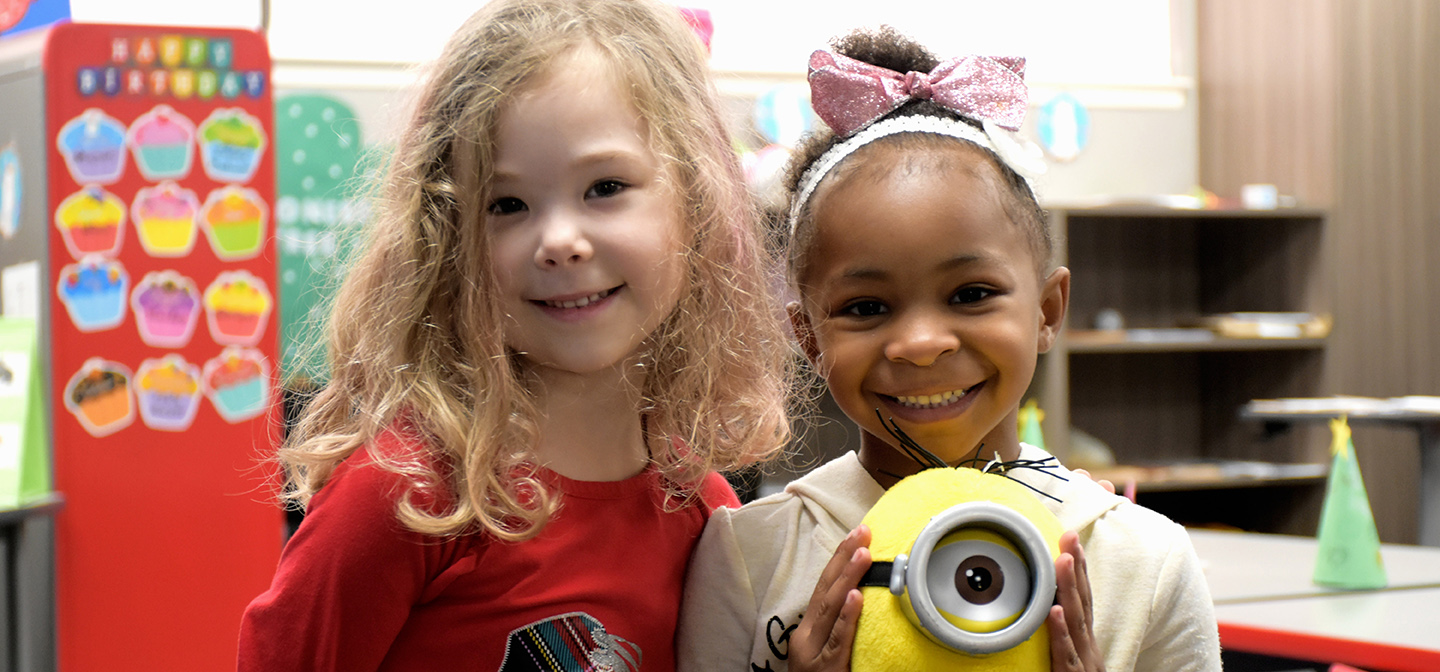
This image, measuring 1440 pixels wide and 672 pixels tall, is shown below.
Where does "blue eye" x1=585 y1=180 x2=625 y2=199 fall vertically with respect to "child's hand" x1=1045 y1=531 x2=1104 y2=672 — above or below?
above

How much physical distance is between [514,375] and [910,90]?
441 millimetres

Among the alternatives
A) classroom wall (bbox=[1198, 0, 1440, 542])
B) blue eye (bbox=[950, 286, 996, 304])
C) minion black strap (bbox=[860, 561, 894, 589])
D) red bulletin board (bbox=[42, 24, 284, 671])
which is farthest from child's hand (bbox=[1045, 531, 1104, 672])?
classroom wall (bbox=[1198, 0, 1440, 542])

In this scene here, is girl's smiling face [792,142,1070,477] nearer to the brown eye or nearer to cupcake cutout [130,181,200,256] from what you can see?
the brown eye

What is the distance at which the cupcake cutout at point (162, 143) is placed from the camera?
2.49 meters

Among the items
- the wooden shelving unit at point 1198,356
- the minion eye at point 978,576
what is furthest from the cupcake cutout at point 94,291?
the wooden shelving unit at point 1198,356

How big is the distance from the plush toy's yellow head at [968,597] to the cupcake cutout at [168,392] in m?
2.03

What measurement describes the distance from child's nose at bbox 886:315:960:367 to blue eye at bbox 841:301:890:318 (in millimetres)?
36

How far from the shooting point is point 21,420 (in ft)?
7.66

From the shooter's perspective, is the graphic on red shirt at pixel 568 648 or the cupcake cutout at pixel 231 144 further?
the cupcake cutout at pixel 231 144

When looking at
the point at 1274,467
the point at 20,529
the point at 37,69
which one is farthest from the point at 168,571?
the point at 1274,467

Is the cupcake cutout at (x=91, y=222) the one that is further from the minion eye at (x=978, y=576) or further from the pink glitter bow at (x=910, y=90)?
the minion eye at (x=978, y=576)

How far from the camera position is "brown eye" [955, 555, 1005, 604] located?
84 centimetres

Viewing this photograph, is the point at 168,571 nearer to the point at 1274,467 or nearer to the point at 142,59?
the point at 142,59

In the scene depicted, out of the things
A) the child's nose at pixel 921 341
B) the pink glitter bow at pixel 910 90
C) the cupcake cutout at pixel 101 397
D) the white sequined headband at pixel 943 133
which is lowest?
the cupcake cutout at pixel 101 397
